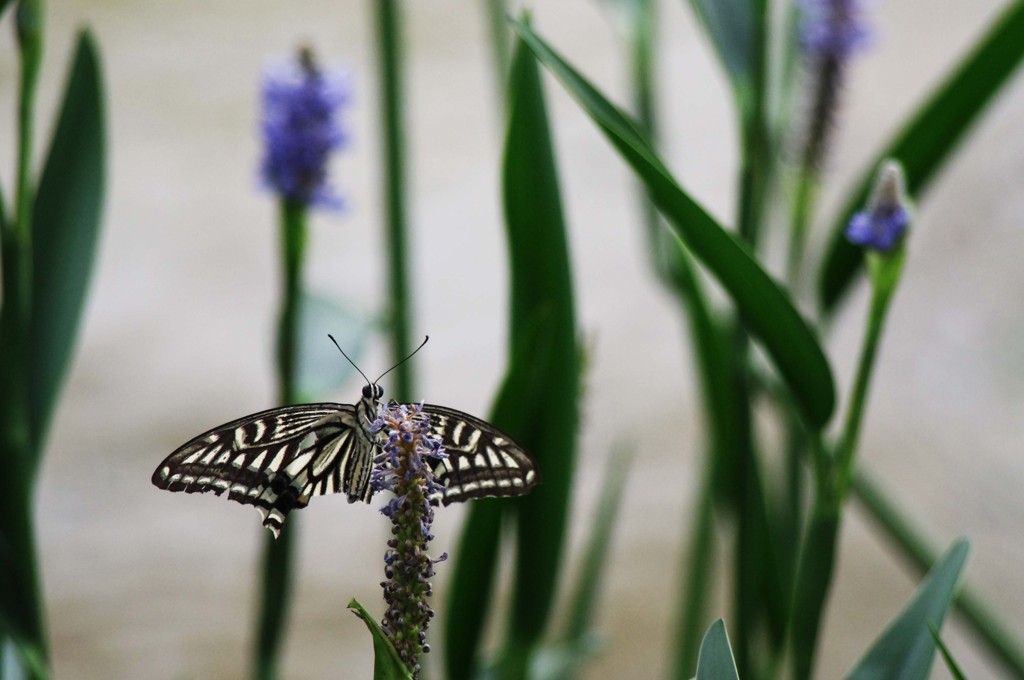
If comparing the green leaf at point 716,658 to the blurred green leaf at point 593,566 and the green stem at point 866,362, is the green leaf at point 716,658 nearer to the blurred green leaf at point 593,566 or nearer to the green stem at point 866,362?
the green stem at point 866,362

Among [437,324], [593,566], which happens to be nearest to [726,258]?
[593,566]

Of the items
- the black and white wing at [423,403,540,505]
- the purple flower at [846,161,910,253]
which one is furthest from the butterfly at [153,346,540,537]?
the purple flower at [846,161,910,253]

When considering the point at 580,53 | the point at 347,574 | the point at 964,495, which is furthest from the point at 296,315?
the point at 580,53

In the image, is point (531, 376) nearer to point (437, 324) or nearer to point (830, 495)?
point (830, 495)

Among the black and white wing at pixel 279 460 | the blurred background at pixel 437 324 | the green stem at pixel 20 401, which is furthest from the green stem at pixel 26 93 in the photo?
the blurred background at pixel 437 324

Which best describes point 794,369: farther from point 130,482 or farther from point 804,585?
point 130,482

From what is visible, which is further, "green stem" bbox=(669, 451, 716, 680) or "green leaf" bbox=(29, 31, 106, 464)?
"green stem" bbox=(669, 451, 716, 680)

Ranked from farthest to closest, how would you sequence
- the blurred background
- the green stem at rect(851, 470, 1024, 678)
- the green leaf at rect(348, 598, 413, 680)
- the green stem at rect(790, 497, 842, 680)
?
the blurred background
the green stem at rect(851, 470, 1024, 678)
the green stem at rect(790, 497, 842, 680)
the green leaf at rect(348, 598, 413, 680)

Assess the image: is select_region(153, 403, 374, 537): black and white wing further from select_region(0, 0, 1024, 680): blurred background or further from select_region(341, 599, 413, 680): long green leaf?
select_region(0, 0, 1024, 680): blurred background
